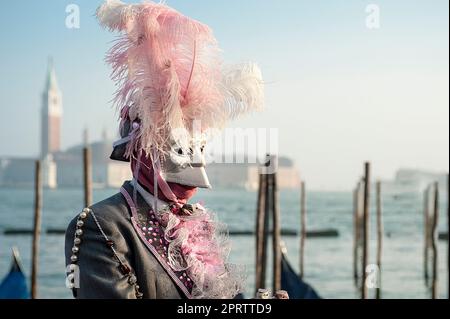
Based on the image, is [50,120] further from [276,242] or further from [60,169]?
[276,242]

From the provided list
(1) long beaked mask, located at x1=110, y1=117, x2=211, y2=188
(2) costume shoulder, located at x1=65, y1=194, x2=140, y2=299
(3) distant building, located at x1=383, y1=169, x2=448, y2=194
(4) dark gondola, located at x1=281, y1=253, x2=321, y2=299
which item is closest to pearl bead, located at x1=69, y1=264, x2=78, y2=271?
(2) costume shoulder, located at x1=65, y1=194, x2=140, y2=299

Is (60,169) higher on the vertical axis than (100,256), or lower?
lower

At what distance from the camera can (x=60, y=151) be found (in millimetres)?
55156

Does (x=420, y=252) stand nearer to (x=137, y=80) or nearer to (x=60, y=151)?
(x=137, y=80)

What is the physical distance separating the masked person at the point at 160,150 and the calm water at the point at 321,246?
67 cm

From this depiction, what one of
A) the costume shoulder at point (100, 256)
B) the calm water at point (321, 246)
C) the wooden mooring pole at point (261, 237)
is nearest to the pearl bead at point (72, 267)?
the costume shoulder at point (100, 256)

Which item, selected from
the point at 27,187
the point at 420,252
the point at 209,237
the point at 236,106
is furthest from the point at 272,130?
the point at 27,187

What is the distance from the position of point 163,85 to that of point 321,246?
23038mm

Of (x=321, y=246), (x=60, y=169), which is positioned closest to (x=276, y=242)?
(x=321, y=246)

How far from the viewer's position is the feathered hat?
1755 mm

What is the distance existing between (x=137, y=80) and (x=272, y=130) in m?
0.42

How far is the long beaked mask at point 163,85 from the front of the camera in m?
1.76

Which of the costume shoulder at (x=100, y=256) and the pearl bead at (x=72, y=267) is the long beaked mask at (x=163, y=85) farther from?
the pearl bead at (x=72, y=267)

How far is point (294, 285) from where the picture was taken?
25.6 feet
